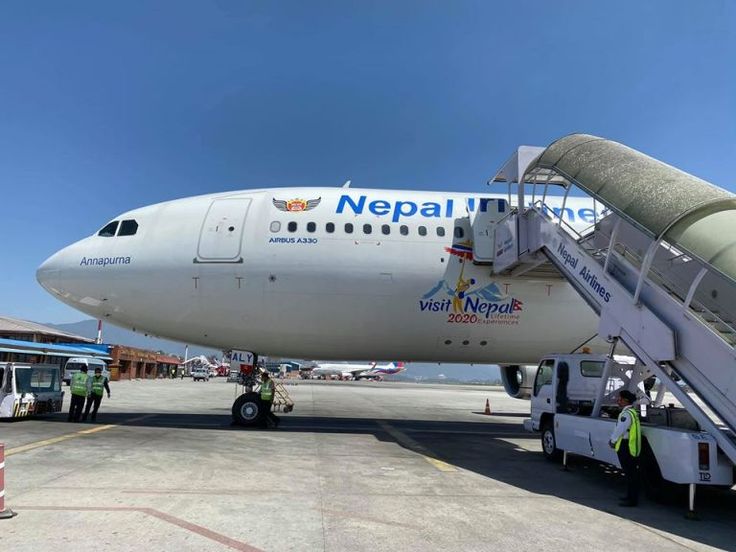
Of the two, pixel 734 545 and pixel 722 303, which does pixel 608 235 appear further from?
pixel 734 545

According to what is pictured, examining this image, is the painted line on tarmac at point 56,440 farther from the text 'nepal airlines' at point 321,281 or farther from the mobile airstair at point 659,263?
the mobile airstair at point 659,263

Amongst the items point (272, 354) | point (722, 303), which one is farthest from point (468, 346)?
point (722, 303)

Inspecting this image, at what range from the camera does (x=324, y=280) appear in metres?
13.6

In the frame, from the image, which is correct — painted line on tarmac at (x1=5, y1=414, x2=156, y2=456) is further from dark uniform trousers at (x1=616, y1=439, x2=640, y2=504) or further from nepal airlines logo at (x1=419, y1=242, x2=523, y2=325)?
dark uniform trousers at (x1=616, y1=439, x2=640, y2=504)

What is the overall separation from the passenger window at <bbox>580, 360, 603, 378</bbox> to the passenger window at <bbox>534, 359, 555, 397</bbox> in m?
0.73

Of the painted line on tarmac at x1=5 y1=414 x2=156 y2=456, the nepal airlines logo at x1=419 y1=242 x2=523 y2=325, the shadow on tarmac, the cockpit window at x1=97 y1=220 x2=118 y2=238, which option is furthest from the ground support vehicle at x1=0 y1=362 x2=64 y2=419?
the nepal airlines logo at x1=419 y1=242 x2=523 y2=325

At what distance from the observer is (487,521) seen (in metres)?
6.53

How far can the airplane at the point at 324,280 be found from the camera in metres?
13.7

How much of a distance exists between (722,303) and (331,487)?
22.7 feet

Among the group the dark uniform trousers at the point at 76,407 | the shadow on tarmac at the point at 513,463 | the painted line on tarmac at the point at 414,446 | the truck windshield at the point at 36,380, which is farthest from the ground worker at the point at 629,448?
the truck windshield at the point at 36,380

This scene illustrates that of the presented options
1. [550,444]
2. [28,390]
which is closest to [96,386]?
[28,390]

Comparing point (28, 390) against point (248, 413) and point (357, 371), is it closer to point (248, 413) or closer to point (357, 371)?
point (248, 413)

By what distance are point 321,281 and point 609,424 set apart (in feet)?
24.1

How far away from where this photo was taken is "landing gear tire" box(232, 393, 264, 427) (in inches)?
583
